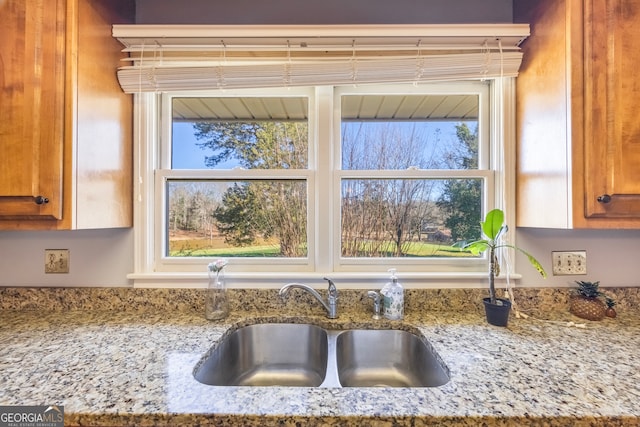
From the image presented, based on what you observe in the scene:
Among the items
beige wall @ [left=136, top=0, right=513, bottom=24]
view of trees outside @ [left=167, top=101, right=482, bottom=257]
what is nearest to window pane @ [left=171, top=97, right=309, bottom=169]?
view of trees outside @ [left=167, top=101, right=482, bottom=257]

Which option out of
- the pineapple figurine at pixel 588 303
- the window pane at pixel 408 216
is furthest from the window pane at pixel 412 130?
the pineapple figurine at pixel 588 303

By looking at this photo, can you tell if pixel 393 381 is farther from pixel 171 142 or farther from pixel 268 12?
pixel 268 12

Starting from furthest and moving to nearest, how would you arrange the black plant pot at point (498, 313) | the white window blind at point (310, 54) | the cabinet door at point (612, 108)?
the white window blind at point (310, 54) < the black plant pot at point (498, 313) < the cabinet door at point (612, 108)

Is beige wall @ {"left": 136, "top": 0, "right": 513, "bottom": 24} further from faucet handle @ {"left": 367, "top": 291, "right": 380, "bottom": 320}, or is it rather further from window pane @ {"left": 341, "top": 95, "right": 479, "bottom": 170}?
faucet handle @ {"left": 367, "top": 291, "right": 380, "bottom": 320}

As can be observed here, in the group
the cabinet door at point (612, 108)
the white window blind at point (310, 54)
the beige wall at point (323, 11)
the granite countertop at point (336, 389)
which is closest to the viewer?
the granite countertop at point (336, 389)

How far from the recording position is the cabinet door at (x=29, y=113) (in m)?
0.96

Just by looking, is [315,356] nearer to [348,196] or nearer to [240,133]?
[348,196]

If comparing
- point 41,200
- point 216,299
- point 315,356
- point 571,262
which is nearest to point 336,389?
point 315,356

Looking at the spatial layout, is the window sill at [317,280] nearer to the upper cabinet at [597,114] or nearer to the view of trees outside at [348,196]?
the view of trees outside at [348,196]

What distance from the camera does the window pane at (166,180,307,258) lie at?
1.38 metres

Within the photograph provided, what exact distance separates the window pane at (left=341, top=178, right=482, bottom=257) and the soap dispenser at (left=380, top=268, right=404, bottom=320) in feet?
0.76

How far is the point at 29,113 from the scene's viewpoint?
96cm

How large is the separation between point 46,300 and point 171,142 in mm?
903

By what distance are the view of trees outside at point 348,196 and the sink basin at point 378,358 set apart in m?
0.39
